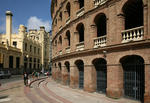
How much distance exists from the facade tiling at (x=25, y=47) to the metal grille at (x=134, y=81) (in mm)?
31080

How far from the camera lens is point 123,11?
443 inches

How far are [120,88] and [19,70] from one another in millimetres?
38350

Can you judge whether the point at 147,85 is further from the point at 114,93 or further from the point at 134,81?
the point at 114,93

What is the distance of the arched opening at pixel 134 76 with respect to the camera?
1041cm

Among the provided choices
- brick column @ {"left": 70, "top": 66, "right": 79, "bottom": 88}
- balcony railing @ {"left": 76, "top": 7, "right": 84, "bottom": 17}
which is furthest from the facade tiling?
balcony railing @ {"left": 76, "top": 7, "right": 84, "bottom": 17}

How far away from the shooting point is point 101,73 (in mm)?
13430

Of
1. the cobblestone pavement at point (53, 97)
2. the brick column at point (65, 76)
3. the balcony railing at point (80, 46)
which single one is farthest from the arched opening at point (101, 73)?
the brick column at point (65, 76)

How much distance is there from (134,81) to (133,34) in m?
3.45

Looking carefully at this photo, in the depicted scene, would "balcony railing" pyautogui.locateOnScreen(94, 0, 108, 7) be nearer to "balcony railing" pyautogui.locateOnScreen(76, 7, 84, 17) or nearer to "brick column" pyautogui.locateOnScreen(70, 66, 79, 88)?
"balcony railing" pyautogui.locateOnScreen(76, 7, 84, 17)

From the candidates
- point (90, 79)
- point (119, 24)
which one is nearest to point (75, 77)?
point (90, 79)

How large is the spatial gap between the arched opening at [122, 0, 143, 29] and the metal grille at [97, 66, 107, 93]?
4637 mm

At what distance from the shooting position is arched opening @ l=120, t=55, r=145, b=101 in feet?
34.2

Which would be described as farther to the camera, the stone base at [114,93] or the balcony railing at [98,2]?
the balcony railing at [98,2]

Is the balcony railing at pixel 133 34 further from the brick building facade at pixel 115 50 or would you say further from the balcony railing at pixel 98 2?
the balcony railing at pixel 98 2
